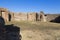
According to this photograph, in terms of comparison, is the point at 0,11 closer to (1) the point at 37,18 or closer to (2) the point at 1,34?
(1) the point at 37,18

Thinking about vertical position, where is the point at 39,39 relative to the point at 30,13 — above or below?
below

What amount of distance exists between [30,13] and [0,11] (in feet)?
23.6

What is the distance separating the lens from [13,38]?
771 cm

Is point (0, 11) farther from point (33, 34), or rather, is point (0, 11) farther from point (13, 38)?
point (13, 38)

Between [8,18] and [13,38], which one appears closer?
[13,38]

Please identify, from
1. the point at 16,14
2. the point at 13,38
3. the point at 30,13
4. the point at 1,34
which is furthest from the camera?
the point at 30,13

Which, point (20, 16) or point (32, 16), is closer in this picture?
point (20, 16)

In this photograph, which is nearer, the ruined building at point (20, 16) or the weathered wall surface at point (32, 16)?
the ruined building at point (20, 16)

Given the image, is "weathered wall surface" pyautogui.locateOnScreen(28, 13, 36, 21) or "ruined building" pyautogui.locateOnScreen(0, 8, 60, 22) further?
"weathered wall surface" pyautogui.locateOnScreen(28, 13, 36, 21)

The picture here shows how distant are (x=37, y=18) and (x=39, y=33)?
1548 cm

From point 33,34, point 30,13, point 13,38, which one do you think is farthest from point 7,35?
point 30,13

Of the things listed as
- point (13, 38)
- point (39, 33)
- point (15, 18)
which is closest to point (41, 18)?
point (15, 18)

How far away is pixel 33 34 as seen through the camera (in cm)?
1884

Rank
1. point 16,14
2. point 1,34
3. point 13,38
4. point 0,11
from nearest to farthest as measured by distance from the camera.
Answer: point 1,34, point 13,38, point 0,11, point 16,14
